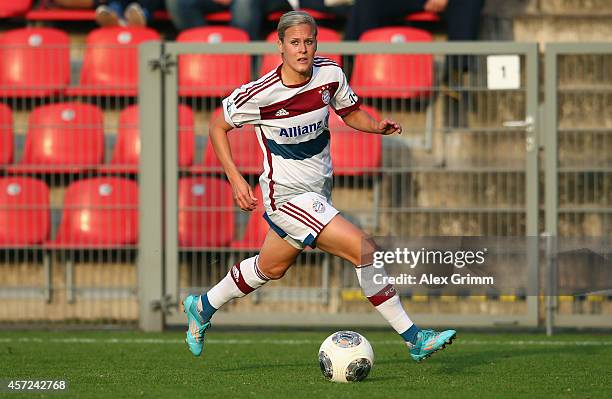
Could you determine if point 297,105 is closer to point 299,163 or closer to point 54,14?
point 299,163

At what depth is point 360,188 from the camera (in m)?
10.2

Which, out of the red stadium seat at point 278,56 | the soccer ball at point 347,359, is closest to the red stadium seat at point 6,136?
the red stadium seat at point 278,56

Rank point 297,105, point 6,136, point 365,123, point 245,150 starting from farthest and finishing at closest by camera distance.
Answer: point 6,136
point 245,150
point 365,123
point 297,105

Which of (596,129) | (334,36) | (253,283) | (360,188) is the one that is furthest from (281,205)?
(334,36)

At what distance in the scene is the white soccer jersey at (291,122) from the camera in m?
6.78

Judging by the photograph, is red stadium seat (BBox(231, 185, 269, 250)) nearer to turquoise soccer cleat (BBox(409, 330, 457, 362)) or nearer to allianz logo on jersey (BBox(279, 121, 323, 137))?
allianz logo on jersey (BBox(279, 121, 323, 137))

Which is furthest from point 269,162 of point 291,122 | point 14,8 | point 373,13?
point 14,8

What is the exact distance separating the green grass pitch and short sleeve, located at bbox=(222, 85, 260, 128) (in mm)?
1423

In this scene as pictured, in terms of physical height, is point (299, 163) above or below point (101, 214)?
above

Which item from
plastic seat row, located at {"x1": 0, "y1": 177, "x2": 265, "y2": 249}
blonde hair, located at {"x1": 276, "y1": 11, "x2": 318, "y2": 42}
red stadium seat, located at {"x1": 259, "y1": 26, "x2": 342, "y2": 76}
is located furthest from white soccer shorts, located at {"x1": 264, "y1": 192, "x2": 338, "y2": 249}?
plastic seat row, located at {"x1": 0, "y1": 177, "x2": 265, "y2": 249}

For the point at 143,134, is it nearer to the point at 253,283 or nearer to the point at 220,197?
the point at 220,197

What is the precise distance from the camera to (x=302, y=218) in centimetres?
670

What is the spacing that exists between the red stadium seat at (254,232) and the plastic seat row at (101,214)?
3cm

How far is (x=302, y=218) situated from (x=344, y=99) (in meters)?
0.77
